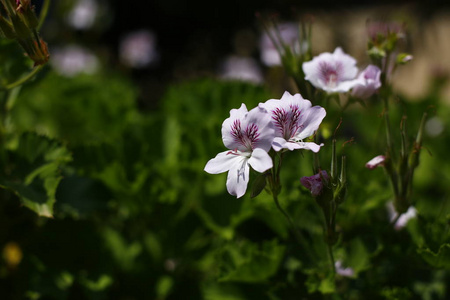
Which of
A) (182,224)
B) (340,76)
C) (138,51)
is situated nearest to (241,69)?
(138,51)

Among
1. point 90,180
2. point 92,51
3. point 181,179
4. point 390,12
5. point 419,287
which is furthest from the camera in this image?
point 390,12

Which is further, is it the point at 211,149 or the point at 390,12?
the point at 390,12

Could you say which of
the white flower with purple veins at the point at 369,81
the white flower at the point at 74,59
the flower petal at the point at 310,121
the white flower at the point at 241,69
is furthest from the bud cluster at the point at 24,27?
the white flower at the point at 241,69

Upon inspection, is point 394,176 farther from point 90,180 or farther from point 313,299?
point 90,180

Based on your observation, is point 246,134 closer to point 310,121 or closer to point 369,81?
point 310,121

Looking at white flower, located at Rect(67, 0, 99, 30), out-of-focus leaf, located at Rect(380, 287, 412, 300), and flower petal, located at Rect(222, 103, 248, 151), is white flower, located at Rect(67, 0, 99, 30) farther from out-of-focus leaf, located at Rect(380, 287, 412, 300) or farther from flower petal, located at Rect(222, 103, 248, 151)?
out-of-focus leaf, located at Rect(380, 287, 412, 300)

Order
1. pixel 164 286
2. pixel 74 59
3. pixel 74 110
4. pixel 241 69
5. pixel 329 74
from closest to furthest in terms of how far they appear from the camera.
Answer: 1. pixel 329 74
2. pixel 164 286
3. pixel 74 110
4. pixel 74 59
5. pixel 241 69

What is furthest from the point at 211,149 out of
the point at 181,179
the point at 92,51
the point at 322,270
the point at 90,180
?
the point at 92,51
